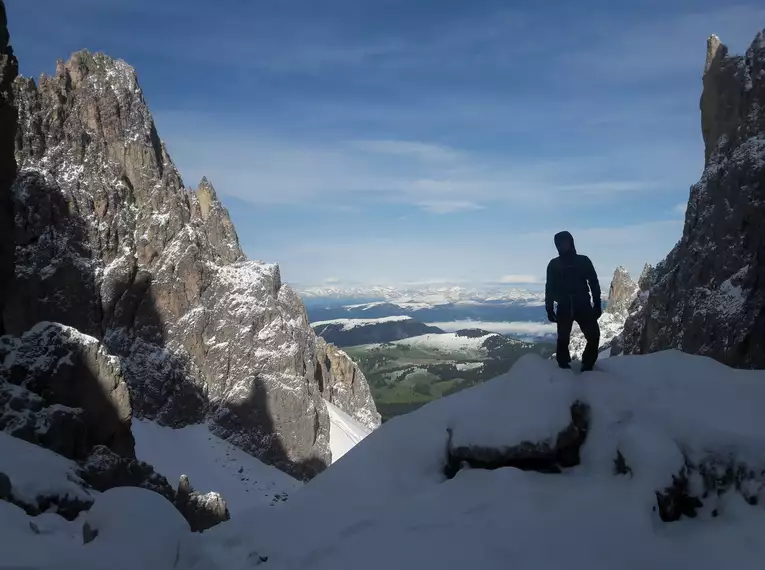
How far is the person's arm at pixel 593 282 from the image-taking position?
37.6 ft

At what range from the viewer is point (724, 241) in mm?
45781

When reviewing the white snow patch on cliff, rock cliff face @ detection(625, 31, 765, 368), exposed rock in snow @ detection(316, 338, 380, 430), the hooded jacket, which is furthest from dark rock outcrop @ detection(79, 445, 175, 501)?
exposed rock in snow @ detection(316, 338, 380, 430)

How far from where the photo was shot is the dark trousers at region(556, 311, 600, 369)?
37.2ft

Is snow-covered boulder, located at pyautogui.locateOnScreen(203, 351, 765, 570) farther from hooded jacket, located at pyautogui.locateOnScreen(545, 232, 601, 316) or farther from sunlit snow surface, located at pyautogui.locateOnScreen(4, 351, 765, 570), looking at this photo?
hooded jacket, located at pyautogui.locateOnScreen(545, 232, 601, 316)

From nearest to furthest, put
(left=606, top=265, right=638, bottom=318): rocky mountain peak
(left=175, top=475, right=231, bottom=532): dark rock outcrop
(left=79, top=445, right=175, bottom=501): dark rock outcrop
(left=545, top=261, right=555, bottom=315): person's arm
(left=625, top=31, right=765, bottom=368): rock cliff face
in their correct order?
1. (left=545, top=261, right=555, bottom=315): person's arm
2. (left=79, top=445, right=175, bottom=501): dark rock outcrop
3. (left=175, top=475, right=231, bottom=532): dark rock outcrop
4. (left=625, top=31, right=765, bottom=368): rock cliff face
5. (left=606, top=265, right=638, bottom=318): rocky mountain peak

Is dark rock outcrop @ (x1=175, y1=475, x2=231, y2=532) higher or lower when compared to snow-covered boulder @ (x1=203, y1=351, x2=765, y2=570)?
lower

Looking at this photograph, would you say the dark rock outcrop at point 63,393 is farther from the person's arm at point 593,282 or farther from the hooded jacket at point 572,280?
the person's arm at point 593,282

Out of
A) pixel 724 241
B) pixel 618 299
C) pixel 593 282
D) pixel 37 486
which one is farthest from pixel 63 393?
pixel 618 299

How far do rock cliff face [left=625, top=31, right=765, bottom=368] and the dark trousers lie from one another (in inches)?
1311

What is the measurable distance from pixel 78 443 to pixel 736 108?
59.1m

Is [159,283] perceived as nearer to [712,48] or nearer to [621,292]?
[712,48]

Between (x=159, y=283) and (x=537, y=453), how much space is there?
74.9 m

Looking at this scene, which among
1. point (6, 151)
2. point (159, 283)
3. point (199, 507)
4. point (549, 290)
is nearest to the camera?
point (549, 290)

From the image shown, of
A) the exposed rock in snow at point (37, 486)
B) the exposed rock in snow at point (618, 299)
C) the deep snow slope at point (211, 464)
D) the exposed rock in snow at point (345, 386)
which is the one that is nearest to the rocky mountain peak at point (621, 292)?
the exposed rock in snow at point (618, 299)
